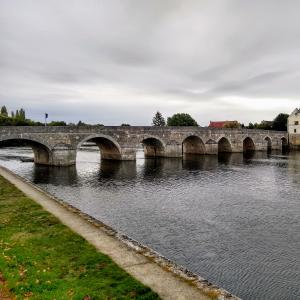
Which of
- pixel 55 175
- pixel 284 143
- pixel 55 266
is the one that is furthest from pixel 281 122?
pixel 55 266

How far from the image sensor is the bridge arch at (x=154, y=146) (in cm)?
6488

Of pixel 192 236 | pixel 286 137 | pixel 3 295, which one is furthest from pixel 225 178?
pixel 286 137

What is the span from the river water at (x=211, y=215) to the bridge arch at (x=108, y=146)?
8.66 m

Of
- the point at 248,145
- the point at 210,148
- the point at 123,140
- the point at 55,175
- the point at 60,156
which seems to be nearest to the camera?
the point at 55,175

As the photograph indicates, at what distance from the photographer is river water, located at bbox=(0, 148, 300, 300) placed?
14902 mm

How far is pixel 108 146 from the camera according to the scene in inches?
2352

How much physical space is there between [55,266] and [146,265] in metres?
3.25

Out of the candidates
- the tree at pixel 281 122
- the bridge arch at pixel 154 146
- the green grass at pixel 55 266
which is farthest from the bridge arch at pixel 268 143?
the green grass at pixel 55 266

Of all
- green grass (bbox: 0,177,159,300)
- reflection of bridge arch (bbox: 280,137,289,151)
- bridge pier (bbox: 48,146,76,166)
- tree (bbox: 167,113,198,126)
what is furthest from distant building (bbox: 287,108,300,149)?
green grass (bbox: 0,177,159,300)

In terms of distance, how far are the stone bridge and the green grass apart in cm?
3020

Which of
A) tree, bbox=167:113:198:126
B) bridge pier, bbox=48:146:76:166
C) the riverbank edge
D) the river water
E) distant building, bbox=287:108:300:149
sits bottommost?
the river water

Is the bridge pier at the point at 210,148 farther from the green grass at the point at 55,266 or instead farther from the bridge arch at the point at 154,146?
the green grass at the point at 55,266

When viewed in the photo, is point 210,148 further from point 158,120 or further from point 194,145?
point 158,120

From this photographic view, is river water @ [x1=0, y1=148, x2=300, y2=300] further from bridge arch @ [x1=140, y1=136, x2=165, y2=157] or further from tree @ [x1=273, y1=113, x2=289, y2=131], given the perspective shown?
tree @ [x1=273, y1=113, x2=289, y2=131]
